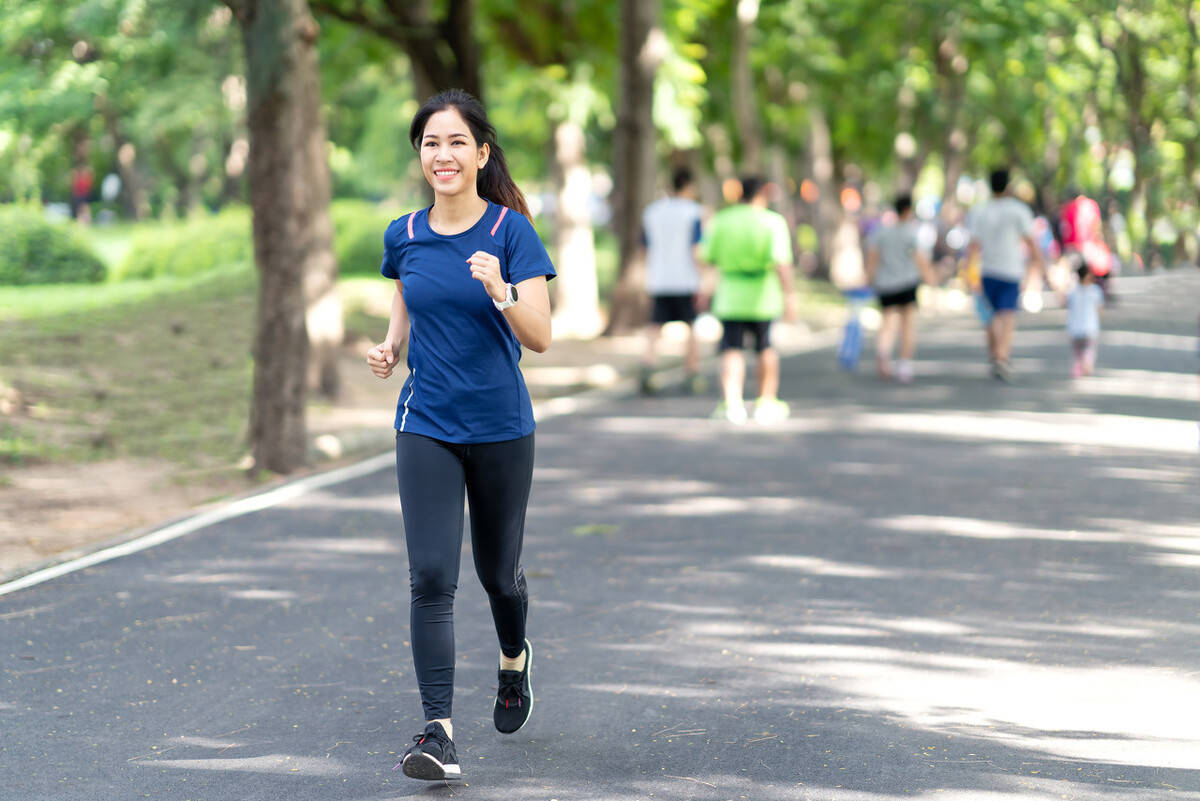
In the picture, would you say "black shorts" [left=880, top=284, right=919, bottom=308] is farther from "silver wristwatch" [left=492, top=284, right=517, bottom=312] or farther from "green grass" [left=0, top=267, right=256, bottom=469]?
"silver wristwatch" [left=492, top=284, right=517, bottom=312]

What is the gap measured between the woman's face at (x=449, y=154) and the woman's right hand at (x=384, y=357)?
490 millimetres

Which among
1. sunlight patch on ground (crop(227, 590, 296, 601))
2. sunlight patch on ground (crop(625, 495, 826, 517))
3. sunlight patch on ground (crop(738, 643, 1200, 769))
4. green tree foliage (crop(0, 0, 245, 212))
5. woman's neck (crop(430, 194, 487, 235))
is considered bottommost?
sunlight patch on ground (crop(738, 643, 1200, 769))

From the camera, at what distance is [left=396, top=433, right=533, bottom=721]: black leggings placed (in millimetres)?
4984

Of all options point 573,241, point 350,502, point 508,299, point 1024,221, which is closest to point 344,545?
point 350,502

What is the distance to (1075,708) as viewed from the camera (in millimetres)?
5789

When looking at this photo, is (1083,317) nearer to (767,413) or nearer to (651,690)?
(767,413)

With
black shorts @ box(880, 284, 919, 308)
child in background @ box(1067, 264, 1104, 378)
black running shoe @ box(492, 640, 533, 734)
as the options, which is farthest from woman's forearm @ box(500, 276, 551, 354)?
child in background @ box(1067, 264, 1104, 378)

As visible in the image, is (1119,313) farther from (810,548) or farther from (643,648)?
(643,648)

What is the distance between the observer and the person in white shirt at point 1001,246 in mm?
16906

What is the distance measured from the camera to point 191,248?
26500mm

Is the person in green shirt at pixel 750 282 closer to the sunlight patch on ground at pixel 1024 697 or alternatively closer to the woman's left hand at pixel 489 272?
the sunlight patch on ground at pixel 1024 697

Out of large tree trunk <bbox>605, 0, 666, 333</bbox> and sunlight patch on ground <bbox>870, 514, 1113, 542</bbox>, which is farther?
large tree trunk <bbox>605, 0, 666, 333</bbox>

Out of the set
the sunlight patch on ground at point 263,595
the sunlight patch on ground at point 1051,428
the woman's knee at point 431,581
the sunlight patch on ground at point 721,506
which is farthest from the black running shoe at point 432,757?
the sunlight patch on ground at point 1051,428

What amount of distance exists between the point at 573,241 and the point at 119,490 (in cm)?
1420
